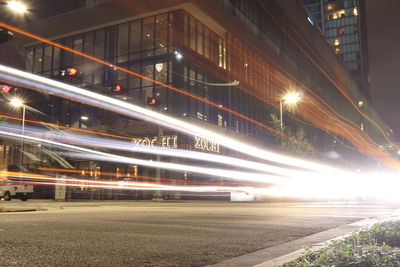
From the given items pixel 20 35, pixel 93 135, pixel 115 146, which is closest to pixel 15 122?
pixel 20 35

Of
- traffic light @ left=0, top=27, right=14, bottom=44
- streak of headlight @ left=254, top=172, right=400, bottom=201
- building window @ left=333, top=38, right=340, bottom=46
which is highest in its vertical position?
building window @ left=333, top=38, right=340, bottom=46

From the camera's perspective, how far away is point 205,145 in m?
35.6

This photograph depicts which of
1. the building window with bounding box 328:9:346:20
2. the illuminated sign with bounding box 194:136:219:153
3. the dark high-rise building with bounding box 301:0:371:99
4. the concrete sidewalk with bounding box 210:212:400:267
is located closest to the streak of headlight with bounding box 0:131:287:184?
the illuminated sign with bounding box 194:136:219:153

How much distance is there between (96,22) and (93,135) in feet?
38.1

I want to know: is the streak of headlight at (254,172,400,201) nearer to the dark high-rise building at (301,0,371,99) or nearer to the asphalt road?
the asphalt road

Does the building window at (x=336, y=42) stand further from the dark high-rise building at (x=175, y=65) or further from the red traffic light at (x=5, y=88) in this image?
the red traffic light at (x=5, y=88)

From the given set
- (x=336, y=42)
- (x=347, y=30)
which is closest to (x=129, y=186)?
(x=336, y=42)

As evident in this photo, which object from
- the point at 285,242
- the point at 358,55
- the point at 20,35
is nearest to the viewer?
the point at 285,242

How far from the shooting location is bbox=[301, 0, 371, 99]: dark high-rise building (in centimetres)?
14255

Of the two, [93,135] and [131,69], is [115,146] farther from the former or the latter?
[131,69]

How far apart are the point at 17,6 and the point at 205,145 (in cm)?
2403

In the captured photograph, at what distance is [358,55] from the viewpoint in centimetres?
14400

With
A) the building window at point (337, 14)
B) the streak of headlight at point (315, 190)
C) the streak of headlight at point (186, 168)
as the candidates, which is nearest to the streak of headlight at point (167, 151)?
the streak of headlight at point (186, 168)

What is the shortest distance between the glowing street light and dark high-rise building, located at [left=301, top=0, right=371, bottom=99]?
5383 inches
